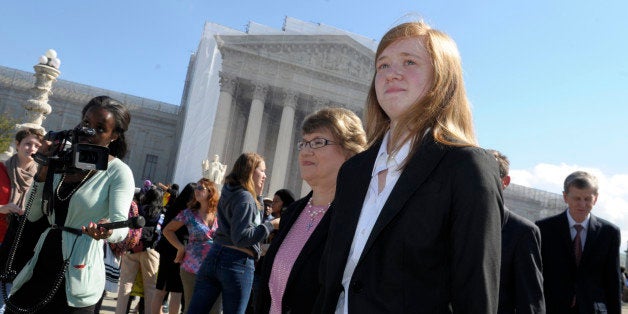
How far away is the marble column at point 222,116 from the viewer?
110 feet

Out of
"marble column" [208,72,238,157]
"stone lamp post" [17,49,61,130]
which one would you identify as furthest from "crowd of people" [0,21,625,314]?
"marble column" [208,72,238,157]

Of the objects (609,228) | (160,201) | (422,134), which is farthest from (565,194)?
(160,201)

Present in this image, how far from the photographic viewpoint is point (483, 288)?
1.29m

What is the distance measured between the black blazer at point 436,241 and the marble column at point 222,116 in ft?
107

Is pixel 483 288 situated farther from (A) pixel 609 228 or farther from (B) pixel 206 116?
(B) pixel 206 116

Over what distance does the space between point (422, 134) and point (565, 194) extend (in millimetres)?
3547

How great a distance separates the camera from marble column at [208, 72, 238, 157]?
3353 centimetres

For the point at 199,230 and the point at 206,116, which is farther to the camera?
the point at 206,116

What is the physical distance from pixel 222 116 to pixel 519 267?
104 feet

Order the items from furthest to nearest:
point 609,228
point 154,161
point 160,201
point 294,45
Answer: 1. point 154,161
2. point 294,45
3. point 160,201
4. point 609,228

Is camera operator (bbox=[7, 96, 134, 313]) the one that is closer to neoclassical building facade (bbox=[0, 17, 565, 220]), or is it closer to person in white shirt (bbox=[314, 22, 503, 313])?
person in white shirt (bbox=[314, 22, 503, 313])

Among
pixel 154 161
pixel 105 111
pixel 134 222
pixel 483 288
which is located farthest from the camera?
pixel 154 161

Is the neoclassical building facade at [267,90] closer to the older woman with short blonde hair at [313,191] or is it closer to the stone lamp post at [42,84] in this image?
the stone lamp post at [42,84]

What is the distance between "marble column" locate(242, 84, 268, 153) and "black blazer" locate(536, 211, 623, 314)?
3078 centimetres
